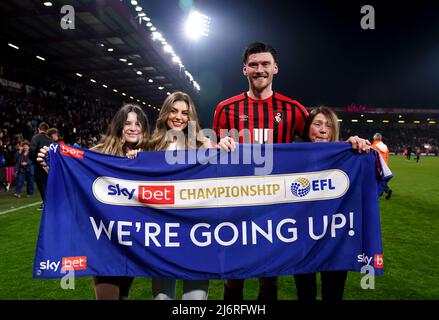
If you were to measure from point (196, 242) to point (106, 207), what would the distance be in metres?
0.74

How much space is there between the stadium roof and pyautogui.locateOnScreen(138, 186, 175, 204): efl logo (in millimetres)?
14140

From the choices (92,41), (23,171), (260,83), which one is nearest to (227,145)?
(260,83)

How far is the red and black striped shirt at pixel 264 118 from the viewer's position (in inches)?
118

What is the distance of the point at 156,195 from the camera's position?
8.86ft

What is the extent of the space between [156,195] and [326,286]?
150 centimetres

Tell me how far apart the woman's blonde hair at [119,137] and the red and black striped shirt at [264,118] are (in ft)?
2.30

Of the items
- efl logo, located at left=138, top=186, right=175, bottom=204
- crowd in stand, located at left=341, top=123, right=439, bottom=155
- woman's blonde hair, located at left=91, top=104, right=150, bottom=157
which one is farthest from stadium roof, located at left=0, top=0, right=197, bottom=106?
crowd in stand, located at left=341, top=123, right=439, bottom=155

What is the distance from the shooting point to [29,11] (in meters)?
14.5

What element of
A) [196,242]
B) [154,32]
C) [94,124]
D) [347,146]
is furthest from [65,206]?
[94,124]

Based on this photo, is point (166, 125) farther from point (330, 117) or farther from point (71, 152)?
point (330, 117)
